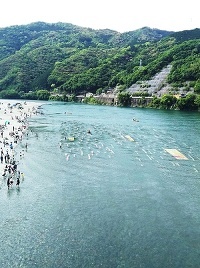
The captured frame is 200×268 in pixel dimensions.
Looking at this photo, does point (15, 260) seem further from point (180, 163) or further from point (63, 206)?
point (180, 163)

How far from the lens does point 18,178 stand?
53031 mm

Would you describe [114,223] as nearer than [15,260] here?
No

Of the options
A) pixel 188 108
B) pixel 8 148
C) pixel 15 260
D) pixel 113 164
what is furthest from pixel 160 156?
pixel 188 108

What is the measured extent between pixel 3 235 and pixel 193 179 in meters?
30.8

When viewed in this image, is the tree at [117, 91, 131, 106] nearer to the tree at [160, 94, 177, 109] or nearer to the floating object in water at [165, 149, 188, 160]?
the tree at [160, 94, 177, 109]

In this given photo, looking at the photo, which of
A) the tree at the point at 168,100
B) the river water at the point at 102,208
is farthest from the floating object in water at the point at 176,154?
the tree at the point at 168,100

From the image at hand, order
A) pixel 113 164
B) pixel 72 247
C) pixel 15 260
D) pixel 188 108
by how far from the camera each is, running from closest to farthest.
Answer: pixel 15 260, pixel 72 247, pixel 113 164, pixel 188 108

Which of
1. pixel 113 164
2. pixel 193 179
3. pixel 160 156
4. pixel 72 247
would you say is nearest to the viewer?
pixel 72 247

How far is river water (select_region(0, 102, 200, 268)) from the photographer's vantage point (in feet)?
112

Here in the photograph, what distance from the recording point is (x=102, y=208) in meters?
44.9

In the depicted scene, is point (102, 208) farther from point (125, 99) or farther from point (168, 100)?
point (125, 99)

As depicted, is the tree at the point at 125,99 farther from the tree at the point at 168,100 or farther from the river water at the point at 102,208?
the river water at the point at 102,208

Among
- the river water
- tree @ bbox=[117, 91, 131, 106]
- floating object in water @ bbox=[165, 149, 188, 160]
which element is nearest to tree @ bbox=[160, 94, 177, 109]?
tree @ bbox=[117, 91, 131, 106]

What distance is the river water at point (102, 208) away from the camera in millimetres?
34156
